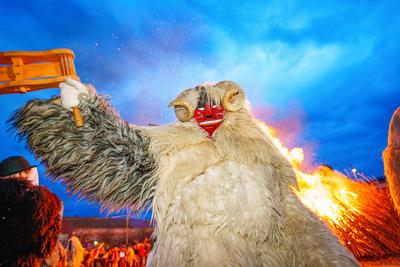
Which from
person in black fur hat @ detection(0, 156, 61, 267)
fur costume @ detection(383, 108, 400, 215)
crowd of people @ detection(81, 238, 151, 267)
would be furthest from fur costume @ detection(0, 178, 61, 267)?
crowd of people @ detection(81, 238, 151, 267)

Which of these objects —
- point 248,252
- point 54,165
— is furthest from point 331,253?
point 54,165

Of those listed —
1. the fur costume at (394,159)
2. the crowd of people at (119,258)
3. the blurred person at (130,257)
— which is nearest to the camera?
the fur costume at (394,159)

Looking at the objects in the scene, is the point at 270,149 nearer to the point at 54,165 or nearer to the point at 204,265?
the point at 204,265

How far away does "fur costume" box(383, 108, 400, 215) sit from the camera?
3.71 meters

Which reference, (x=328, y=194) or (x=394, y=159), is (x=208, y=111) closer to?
(x=394, y=159)

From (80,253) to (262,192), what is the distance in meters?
5.59

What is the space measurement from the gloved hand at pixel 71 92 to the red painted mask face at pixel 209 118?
817 mm

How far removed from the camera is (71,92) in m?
1.64

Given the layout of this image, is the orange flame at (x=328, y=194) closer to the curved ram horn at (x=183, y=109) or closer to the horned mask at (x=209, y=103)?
the horned mask at (x=209, y=103)

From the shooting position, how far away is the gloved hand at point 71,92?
1.63 m

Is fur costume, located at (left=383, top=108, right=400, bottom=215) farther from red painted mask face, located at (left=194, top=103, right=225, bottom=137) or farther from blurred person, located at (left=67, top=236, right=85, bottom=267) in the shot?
blurred person, located at (left=67, top=236, right=85, bottom=267)

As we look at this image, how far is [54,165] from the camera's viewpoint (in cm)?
164

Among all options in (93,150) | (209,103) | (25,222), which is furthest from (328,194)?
(25,222)

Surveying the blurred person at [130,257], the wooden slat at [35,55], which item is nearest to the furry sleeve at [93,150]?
the wooden slat at [35,55]
